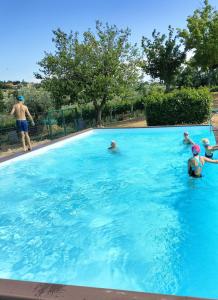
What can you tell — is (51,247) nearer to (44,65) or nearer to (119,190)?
(119,190)

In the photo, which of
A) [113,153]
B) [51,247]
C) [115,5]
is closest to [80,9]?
[115,5]

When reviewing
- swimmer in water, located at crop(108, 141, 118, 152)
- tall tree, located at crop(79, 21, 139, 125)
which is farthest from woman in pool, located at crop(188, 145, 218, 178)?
tall tree, located at crop(79, 21, 139, 125)

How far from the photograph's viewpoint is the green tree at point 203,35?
29266 mm

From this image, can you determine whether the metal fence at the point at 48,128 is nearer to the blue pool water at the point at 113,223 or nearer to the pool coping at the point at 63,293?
the blue pool water at the point at 113,223

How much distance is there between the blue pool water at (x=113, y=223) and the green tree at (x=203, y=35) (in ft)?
65.7

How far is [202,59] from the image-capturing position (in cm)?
3097

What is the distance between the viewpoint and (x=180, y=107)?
18344 mm

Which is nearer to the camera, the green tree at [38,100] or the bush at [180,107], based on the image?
the bush at [180,107]

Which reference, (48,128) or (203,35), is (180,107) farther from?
(203,35)

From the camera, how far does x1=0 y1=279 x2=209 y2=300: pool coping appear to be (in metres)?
3.12

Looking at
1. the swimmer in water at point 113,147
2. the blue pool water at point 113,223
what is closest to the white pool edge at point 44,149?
the blue pool water at point 113,223

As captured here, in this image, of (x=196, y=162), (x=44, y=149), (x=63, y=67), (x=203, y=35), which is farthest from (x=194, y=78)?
(x=196, y=162)

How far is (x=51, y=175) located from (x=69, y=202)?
295 centimetres

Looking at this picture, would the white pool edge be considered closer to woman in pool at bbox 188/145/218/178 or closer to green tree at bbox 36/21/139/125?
green tree at bbox 36/21/139/125
